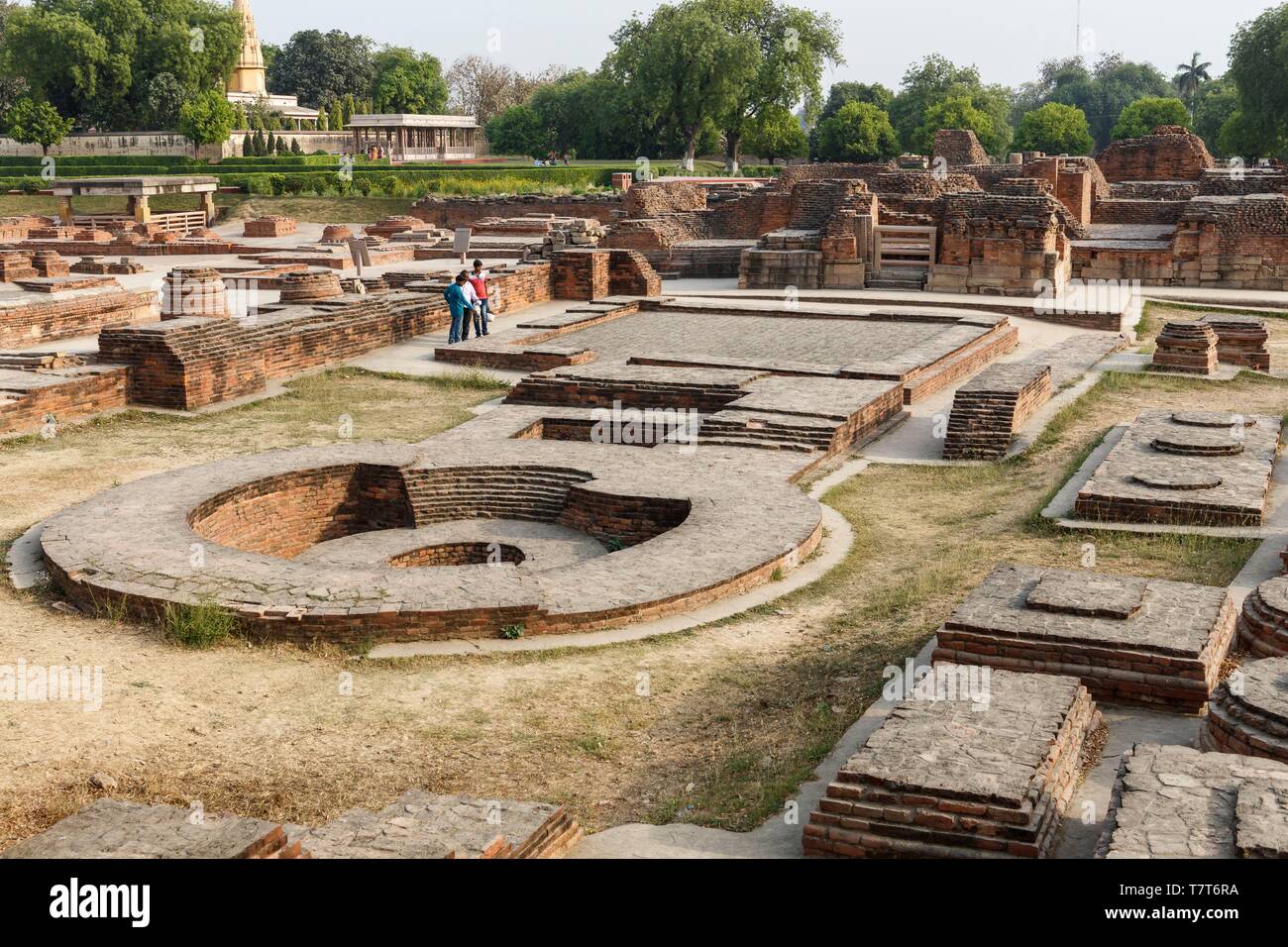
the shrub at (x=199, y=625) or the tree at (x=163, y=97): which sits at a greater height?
the tree at (x=163, y=97)

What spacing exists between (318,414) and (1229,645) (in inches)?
307

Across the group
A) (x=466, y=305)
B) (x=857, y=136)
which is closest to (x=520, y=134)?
(x=857, y=136)

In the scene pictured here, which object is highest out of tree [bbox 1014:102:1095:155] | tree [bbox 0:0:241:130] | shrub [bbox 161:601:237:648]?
tree [bbox 0:0:241:130]

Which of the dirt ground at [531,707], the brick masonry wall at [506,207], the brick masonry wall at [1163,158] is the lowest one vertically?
the dirt ground at [531,707]

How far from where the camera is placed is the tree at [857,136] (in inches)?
2037

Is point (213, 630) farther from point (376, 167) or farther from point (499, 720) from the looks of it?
point (376, 167)

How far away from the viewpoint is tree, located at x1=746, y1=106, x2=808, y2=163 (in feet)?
161

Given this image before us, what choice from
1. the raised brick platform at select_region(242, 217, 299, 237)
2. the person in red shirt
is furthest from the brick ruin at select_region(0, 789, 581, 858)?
the raised brick platform at select_region(242, 217, 299, 237)

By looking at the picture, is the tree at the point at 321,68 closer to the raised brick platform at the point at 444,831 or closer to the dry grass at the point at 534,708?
the dry grass at the point at 534,708

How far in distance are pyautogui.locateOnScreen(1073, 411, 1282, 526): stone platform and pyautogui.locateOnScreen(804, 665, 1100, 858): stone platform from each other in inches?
147

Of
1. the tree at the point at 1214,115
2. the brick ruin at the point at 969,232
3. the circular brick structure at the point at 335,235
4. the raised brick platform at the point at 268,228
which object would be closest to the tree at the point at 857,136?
the tree at the point at 1214,115

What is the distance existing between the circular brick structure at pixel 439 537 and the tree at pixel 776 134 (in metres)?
41.4

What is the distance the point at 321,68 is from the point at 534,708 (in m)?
67.1

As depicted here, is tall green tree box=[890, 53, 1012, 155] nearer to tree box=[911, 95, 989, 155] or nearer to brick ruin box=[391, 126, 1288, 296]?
tree box=[911, 95, 989, 155]
